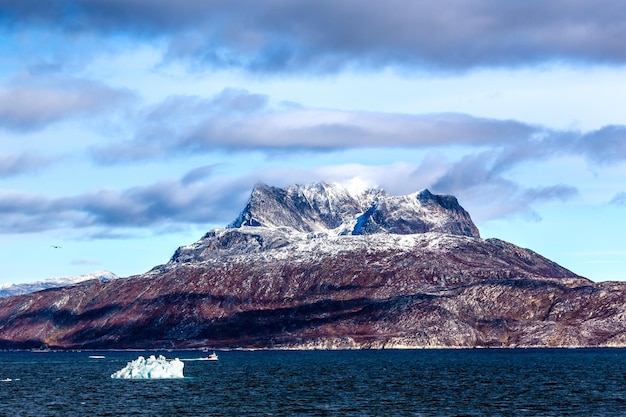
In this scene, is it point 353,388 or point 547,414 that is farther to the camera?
point 353,388

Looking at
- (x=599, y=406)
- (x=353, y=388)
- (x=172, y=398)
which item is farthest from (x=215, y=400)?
(x=599, y=406)

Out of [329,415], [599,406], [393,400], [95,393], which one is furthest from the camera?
[95,393]

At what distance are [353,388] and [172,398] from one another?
38.6 meters

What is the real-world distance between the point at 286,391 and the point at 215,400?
23172 mm

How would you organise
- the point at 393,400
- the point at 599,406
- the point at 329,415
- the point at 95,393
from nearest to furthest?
the point at 329,415 < the point at 599,406 < the point at 393,400 < the point at 95,393

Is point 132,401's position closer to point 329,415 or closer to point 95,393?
point 95,393

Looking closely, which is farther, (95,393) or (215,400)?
(95,393)

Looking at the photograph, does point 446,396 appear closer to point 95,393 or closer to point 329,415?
point 329,415

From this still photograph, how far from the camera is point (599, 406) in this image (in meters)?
154

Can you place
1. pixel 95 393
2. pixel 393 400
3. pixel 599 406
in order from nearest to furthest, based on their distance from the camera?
pixel 599 406 → pixel 393 400 → pixel 95 393

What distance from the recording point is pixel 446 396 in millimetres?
173375

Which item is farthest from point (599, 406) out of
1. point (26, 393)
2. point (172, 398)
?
point (26, 393)

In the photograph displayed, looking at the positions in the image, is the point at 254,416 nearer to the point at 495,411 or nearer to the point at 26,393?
the point at 495,411

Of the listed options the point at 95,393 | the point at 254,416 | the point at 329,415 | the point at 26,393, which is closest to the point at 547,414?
the point at 329,415
